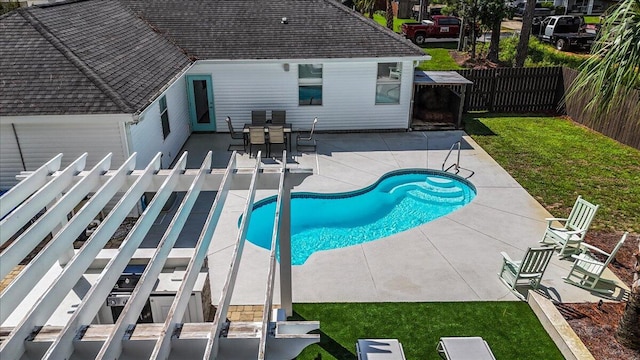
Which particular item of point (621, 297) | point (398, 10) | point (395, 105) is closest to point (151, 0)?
point (395, 105)

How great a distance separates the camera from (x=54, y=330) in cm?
306

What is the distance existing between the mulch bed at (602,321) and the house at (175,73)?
28.9ft

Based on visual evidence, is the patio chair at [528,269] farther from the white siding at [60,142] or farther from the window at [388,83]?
the window at [388,83]

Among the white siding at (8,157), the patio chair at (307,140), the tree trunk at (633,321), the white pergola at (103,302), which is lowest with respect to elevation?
the patio chair at (307,140)

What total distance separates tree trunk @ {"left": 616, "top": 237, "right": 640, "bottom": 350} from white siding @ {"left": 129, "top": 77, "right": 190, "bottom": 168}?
30.2 ft

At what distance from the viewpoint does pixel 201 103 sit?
16547mm

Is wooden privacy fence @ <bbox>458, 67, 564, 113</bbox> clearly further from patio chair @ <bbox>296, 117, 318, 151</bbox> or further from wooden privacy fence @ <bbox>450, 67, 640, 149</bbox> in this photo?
patio chair @ <bbox>296, 117, 318, 151</bbox>

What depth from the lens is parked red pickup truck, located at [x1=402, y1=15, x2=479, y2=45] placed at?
2972 cm

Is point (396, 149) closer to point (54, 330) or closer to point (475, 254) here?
point (475, 254)

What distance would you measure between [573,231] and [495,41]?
717 inches

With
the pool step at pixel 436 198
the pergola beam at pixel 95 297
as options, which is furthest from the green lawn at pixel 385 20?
the pergola beam at pixel 95 297

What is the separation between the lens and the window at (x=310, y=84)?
15.4 meters

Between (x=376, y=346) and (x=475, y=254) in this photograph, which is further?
(x=475, y=254)

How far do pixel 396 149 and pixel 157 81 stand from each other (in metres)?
7.56
